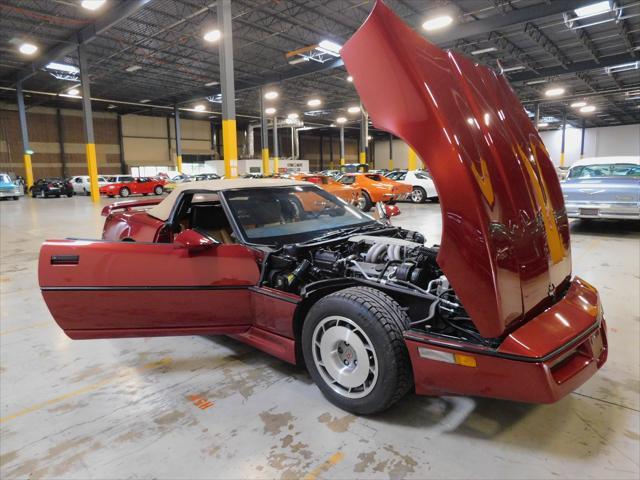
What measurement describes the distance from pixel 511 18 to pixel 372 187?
667 centimetres

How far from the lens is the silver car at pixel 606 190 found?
6867 mm

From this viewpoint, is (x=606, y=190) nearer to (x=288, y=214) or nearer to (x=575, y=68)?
(x=288, y=214)

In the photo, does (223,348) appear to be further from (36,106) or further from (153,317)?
(36,106)

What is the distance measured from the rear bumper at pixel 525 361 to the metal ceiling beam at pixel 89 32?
1336 centimetres

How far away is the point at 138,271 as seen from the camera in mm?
2523

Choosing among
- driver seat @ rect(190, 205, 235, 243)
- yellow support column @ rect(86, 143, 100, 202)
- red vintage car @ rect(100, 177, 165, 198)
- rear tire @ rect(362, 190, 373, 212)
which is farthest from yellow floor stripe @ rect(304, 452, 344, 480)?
red vintage car @ rect(100, 177, 165, 198)

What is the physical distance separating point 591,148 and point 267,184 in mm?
43904

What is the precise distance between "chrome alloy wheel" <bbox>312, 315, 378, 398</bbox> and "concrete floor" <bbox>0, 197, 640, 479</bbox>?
17cm

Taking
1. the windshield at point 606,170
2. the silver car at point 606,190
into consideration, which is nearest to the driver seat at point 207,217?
the silver car at point 606,190

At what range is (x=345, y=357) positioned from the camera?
86.6 inches

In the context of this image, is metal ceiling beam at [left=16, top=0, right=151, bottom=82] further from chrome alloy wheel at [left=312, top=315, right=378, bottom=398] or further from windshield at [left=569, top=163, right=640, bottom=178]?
chrome alloy wheel at [left=312, top=315, right=378, bottom=398]

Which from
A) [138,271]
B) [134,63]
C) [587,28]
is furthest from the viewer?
[134,63]

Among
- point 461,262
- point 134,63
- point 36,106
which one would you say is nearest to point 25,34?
point 134,63

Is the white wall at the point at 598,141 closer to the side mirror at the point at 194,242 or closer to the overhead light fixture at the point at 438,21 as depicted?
the overhead light fixture at the point at 438,21
